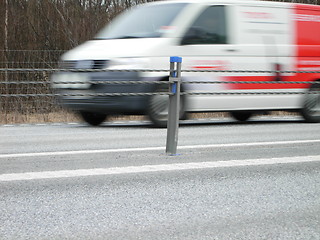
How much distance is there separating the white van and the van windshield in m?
0.02

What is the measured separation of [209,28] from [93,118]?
2.53 meters

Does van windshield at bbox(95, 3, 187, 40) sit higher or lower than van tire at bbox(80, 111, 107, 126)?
higher

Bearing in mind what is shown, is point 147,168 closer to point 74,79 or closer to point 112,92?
point 112,92

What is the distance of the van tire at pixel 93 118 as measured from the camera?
12.3 m

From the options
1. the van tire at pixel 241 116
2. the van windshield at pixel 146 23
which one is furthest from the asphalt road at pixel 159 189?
the van tire at pixel 241 116

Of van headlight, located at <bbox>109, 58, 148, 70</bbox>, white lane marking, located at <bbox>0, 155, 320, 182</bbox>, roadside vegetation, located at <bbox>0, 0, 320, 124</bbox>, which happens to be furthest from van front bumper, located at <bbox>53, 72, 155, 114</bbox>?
roadside vegetation, located at <bbox>0, 0, 320, 124</bbox>

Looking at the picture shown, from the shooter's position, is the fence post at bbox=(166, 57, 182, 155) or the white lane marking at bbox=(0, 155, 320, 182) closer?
the white lane marking at bbox=(0, 155, 320, 182)

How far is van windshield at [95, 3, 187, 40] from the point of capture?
11.4 m

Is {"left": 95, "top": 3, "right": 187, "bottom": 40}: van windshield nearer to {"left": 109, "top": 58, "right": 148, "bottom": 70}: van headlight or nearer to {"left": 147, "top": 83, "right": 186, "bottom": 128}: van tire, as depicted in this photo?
{"left": 109, "top": 58, "right": 148, "bottom": 70}: van headlight

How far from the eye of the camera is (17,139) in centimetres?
915

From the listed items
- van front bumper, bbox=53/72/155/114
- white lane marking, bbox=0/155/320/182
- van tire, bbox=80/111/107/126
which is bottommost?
van tire, bbox=80/111/107/126

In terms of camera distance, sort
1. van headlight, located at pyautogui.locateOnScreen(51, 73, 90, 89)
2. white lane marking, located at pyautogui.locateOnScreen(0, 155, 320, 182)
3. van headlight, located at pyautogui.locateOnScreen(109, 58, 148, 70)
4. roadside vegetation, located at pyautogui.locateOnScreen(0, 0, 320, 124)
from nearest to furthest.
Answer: white lane marking, located at pyautogui.locateOnScreen(0, 155, 320, 182), van headlight, located at pyautogui.locateOnScreen(109, 58, 148, 70), van headlight, located at pyautogui.locateOnScreen(51, 73, 90, 89), roadside vegetation, located at pyautogui.locateOnScreen(0, 0, 320, 124)

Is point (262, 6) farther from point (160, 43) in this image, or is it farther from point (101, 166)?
point (101, 166)

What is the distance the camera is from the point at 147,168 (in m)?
6.25
